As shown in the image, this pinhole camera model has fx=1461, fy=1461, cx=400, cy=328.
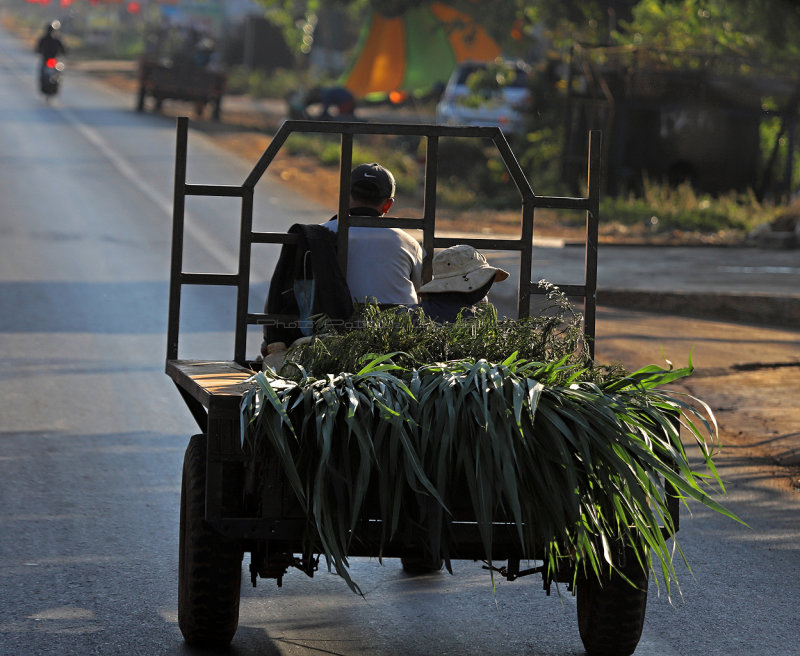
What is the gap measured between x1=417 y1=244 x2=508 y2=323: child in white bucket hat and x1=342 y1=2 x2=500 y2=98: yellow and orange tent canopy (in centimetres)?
3173

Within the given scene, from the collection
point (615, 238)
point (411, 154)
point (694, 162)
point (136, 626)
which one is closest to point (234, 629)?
point (136, 626)

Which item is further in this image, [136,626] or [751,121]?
[751,121]

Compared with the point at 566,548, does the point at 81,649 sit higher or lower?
lower

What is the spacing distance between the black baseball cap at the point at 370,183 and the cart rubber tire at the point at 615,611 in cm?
187

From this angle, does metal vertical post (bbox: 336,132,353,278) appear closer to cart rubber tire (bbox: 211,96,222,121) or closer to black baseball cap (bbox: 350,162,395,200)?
black baseball cap (bbox: 350,162,395,200)

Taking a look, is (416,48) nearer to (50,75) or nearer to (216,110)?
(216,110)

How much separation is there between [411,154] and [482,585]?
23.2 meters

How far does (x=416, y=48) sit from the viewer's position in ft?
121

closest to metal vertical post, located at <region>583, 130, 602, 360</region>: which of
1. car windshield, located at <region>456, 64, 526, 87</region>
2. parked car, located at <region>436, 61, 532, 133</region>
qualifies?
parked car, located at <region>436, 61, 532, 133</region>

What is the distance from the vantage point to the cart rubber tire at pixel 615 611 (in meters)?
4.63

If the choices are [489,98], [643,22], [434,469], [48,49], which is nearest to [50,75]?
[48,49]

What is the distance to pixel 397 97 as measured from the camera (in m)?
37.1

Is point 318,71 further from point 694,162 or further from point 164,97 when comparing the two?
point 694,162

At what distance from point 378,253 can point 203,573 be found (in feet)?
5.50
